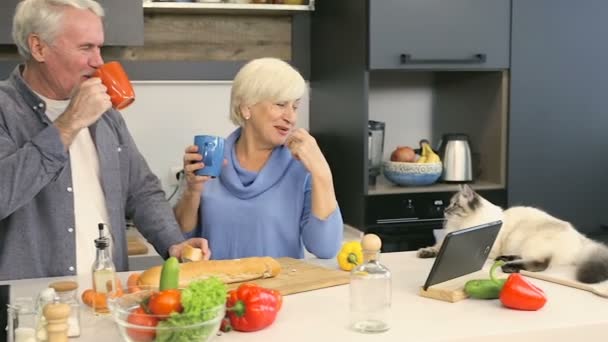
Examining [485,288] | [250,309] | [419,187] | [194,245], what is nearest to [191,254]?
[194,245]

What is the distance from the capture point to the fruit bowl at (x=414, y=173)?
11.8ft

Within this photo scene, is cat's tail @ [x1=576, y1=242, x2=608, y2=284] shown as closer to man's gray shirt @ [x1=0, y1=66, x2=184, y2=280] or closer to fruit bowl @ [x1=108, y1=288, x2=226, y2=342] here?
fruit bowl @ [x1=108, y1=288, x2=226, y2=342]

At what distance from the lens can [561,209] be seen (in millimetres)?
3750

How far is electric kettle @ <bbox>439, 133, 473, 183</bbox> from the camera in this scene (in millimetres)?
3688

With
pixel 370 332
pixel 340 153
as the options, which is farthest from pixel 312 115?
pixel 370 332

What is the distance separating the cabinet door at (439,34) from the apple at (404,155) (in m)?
0.40

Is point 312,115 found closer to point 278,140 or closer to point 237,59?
point 237,59

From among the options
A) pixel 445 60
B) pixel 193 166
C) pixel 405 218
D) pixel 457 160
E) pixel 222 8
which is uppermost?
pixel 222 8

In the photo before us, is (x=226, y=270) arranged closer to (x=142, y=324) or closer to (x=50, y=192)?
(x=142, y=324)

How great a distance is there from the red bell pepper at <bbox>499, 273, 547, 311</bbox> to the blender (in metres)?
1.90

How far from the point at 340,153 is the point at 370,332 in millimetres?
2110

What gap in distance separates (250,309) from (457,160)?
2232 millimetres

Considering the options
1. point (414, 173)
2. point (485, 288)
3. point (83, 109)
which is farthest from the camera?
point (414, 173)

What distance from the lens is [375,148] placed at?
371 centimetres
